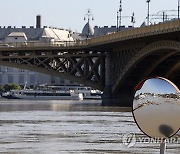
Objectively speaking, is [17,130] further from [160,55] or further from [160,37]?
[160,55]

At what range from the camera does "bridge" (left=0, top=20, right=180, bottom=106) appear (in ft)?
299

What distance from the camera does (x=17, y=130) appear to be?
39.0 metres

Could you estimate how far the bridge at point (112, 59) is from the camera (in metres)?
91.1

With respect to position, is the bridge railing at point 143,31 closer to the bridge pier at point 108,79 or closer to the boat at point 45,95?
the bridge pier at point 108,79

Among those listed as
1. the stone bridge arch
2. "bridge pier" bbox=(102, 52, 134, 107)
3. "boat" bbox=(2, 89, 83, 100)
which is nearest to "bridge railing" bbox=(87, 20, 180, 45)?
the stone bridge arch

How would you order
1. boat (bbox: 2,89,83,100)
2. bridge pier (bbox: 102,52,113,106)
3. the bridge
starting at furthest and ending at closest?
boat (bbox: 2,89,83,100) → bridge pier (bbox: 102,52,113,106) → the bridge

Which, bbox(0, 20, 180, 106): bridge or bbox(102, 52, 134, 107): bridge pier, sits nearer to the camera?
bbox(0, 20, 180, 106): bridge

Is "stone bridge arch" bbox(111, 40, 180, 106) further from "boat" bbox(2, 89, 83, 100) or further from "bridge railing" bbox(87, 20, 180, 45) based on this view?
"boat" bbox(2, 89, 83, 100)

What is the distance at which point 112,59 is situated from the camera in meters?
109

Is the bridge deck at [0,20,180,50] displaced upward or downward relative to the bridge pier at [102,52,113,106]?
upward

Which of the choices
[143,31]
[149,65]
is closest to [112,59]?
[149,65]

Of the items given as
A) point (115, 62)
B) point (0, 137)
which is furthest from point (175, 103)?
point (115, 62)

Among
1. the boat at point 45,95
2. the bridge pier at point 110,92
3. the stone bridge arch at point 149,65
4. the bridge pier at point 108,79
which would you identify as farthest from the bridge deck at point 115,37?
the boat at point 45,95

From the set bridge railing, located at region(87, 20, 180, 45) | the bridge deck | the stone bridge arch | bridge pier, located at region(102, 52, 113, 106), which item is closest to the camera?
bridge railing, located at region(87, 20, 180, 45)
